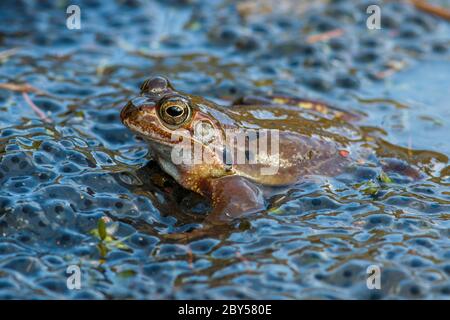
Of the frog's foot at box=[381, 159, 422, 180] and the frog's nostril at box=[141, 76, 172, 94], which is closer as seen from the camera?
the frog's nostril at box=[141, 76, 172, 94]

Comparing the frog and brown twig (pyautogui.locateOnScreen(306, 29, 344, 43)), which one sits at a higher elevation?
brown twig (pyautogui.locateOnScreen(306, 29, 344, 43))

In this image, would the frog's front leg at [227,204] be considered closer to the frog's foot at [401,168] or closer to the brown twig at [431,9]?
the frog's foot at [401,168]

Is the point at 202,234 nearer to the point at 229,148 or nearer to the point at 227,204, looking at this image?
the point at 227,204

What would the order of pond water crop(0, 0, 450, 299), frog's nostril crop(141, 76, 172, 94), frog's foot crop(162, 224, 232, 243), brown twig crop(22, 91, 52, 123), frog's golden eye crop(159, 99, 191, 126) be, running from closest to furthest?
pond water crop(0, 0, 450, 299) → frog's foot crop(162, 224, 232, 243) → frog's golden eye crop(159, 99, 191, 126) → frog's nostril crop(141, 76, 172, 94) → brown twig crop(22, 91, 52, 123)

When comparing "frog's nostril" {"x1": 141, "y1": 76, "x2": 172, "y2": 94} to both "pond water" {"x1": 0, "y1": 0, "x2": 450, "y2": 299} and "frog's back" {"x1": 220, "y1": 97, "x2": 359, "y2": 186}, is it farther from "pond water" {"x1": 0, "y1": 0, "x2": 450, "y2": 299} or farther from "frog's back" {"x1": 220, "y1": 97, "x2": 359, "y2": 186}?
"pond water" {"x1": 0, "y1": 0, "x2": 450, "y2": 299}

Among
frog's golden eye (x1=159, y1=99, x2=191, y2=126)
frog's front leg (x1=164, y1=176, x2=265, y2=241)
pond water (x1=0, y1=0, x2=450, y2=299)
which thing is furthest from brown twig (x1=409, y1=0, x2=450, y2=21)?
frog's golden eye (x1=159, y1=99, x2=191, y2=126)

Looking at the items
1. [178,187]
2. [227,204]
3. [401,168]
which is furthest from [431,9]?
[227,204]

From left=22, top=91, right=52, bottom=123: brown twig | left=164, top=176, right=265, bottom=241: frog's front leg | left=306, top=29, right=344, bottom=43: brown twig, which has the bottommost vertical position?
left=164, top=176, right=265, bottom=241: frog's front leg
